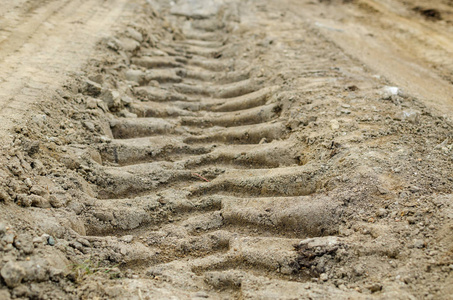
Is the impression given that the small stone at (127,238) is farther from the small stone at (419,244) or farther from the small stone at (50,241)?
the small stone at (419,244)

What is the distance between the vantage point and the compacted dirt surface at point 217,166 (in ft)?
6.88

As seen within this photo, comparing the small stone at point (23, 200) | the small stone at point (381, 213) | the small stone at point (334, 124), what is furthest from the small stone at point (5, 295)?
the small stone at point (334, 124)

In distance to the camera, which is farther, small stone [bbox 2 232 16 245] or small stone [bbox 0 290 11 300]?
small stone [bbox 2 232 16 245]

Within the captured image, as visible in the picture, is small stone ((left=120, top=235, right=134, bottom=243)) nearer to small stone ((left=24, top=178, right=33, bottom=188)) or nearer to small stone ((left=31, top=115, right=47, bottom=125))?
small stone ((left=24, top=178, right=33, bottom=188))

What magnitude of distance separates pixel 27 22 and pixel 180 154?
9.09 feet

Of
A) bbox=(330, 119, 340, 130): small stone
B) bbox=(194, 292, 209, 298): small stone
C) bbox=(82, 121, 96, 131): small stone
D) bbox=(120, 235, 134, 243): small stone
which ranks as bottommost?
bbox=(194, 292, 209, 298): small stone

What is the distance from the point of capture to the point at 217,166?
3324 millimetres

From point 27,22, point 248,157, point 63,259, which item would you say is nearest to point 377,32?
point 248,157

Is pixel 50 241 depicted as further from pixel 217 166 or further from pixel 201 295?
pixel 217 166

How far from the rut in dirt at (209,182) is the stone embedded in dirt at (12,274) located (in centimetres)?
67

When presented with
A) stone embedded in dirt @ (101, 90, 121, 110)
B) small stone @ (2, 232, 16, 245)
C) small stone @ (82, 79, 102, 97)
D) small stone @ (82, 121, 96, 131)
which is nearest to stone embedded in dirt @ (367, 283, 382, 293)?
small stone @ (2, 232, 16, 245)

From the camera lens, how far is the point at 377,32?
20.6 ft

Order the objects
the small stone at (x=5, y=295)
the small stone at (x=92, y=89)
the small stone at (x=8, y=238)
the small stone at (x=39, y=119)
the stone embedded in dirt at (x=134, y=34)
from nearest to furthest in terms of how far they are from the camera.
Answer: the small stone at (x=5, y=295) → the small stone at (x=8, y=238) → the small stone at (x=39, y=119) → the small stone at (x=92, y=89) → the stone embedded in dirt at (x=134, y=34)

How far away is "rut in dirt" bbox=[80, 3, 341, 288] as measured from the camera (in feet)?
7.97
